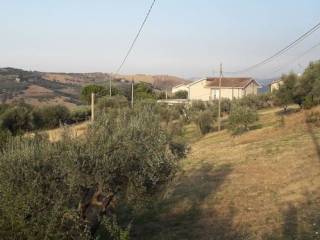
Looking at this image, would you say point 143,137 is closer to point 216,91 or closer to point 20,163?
point 20,163

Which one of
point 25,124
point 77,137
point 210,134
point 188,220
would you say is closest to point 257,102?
point 210,134

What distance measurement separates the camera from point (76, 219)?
8656 mm

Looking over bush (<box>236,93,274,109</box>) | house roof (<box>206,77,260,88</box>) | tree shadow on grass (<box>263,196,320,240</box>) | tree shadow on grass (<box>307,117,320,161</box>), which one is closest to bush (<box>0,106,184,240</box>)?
tree shadow on grass (<box>263,196,320,240</box>)

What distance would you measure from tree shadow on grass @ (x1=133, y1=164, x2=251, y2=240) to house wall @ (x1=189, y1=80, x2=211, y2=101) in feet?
225

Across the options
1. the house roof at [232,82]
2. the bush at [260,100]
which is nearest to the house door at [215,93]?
the house roof at [232,82]

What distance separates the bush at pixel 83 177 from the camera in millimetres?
8109

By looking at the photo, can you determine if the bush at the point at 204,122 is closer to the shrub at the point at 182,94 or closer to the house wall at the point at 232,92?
the house wall at the point at 232,92

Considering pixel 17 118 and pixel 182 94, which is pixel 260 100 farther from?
pixel 182 94

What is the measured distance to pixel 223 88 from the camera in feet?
275

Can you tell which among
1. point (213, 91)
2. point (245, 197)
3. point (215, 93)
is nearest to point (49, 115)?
point (215, 93)

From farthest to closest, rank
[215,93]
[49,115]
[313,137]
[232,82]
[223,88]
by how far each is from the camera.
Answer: [215,93], [232,82], [223,88], [49,115], [313,137]

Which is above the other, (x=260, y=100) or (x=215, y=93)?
(x=215, y=93)

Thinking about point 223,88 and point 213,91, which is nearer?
point 223,88

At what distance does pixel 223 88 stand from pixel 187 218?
7111 cm
